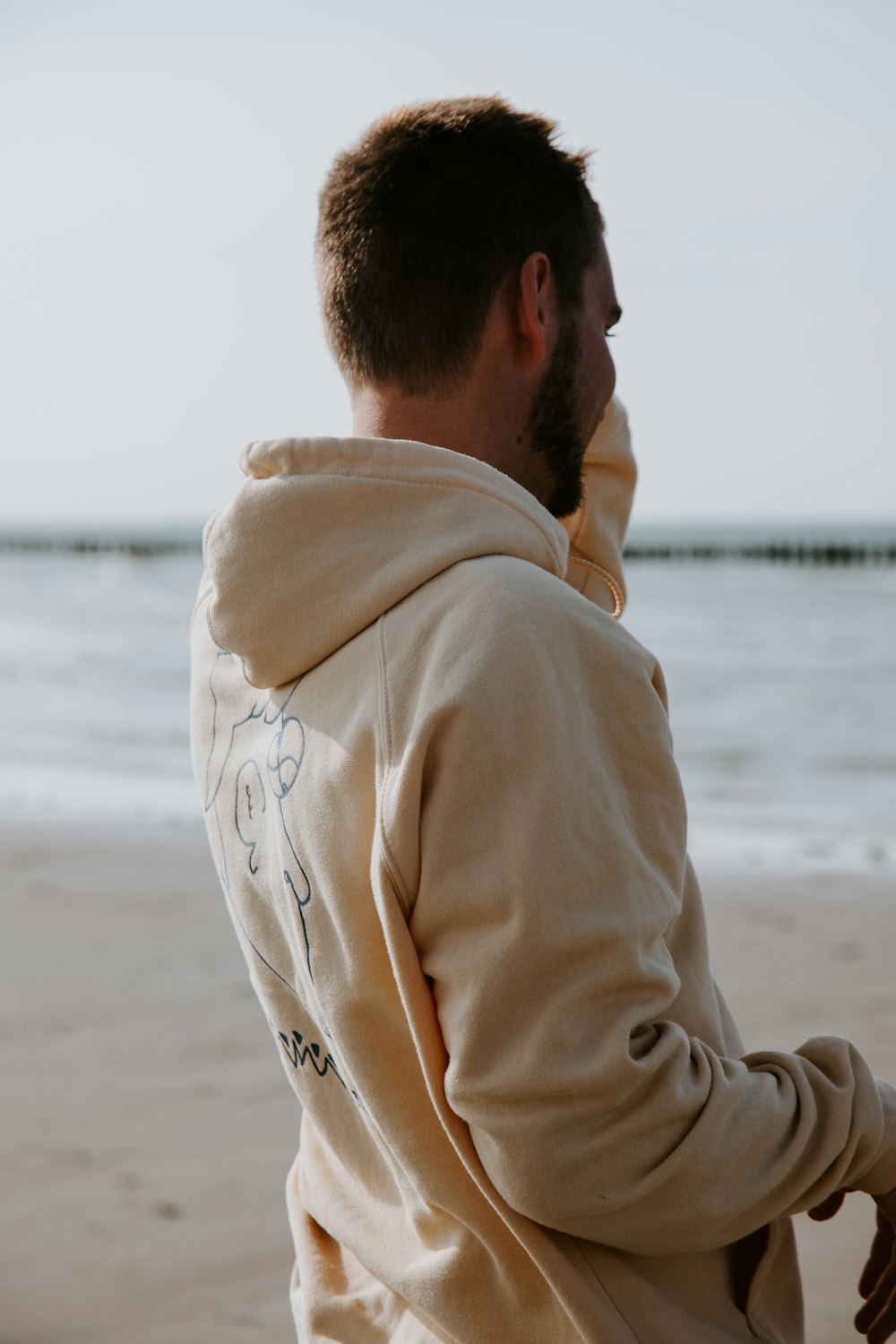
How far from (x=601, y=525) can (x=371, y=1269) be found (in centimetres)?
114

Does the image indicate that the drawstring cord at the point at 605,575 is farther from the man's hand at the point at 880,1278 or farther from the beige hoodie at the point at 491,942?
the man's hand at the point at 880,1278

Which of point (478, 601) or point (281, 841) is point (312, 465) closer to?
point (478, 601)

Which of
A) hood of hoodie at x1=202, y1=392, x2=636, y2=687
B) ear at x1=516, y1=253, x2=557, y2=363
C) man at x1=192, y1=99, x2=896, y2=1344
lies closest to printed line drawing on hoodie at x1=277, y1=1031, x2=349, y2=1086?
man at x1=192, y1=99, x2=896, y2=1344

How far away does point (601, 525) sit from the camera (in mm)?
1997

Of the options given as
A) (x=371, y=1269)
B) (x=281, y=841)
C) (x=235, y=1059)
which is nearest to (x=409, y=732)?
(x=281, y=841)

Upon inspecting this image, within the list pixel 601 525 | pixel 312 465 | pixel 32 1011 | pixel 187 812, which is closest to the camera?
pixel 312 465

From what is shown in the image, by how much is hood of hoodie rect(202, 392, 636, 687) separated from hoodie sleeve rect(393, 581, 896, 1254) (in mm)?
117

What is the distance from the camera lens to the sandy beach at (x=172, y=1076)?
3.04 meters

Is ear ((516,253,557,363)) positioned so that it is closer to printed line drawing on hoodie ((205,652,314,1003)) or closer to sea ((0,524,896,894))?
printed line drawing on hoodie ((205,652,314,1003))

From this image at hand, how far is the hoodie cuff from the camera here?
1.32 metres

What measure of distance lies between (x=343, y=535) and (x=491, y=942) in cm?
46

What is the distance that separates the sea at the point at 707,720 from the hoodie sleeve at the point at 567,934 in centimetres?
570

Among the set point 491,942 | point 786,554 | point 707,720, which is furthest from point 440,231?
Result: point 786,554

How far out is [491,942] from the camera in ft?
3.73
